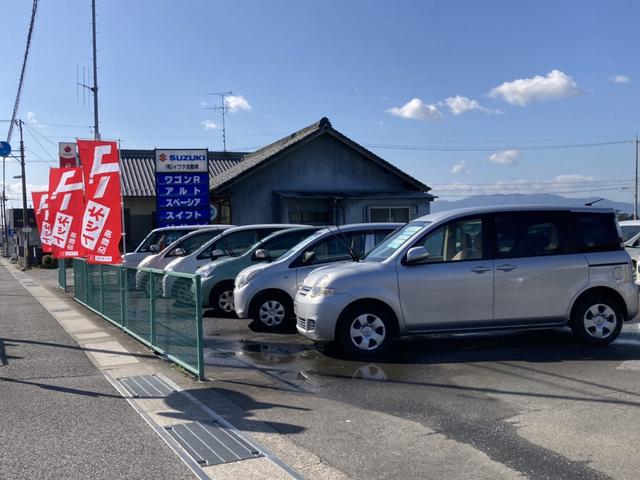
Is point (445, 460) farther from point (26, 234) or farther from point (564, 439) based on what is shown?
point (26, 234)

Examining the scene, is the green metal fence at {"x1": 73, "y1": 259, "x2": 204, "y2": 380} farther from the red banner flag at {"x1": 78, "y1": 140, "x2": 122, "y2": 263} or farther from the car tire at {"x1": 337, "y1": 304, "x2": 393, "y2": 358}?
the car tire at {"x1": 337, "y1": 304, "x2": 393, "y2": 358}

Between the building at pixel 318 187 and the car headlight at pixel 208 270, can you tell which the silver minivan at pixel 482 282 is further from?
the building at pixel 318 187

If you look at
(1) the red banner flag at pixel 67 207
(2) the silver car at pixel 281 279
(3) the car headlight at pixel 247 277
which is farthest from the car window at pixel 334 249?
(1) the red banner flag at pixel 67 207

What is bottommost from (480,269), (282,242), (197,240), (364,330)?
(364,330)

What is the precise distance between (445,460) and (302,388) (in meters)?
2.47

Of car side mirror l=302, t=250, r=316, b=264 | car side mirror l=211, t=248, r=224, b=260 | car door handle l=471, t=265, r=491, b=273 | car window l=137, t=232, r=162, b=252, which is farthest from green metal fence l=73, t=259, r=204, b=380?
car window l=137, t=232, r=162, b=252

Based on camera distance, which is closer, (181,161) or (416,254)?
(416,254)

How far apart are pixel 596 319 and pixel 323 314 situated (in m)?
3.65

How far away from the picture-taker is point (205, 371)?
7746 mm

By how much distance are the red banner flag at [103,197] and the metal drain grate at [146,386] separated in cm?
399

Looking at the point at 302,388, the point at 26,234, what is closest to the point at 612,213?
the point at 302,388

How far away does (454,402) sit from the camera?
6.05 metres

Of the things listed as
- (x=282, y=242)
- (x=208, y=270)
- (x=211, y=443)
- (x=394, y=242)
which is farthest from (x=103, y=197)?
(x=211, y=443)

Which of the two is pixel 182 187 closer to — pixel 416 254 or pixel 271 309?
pixel 271 309
